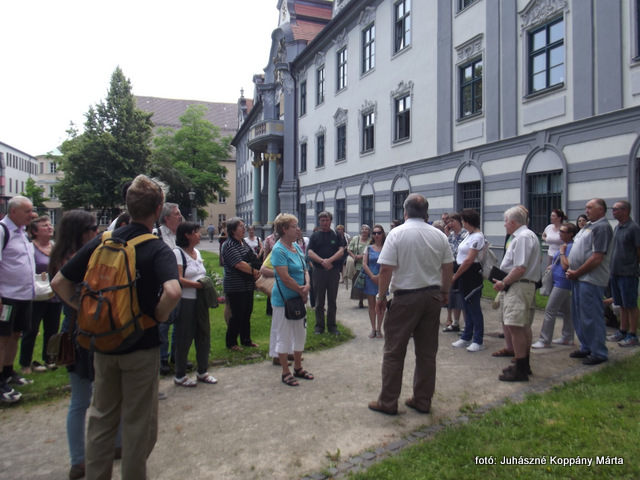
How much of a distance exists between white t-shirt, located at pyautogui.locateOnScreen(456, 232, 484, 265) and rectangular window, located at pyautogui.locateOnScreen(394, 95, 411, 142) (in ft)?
40.5

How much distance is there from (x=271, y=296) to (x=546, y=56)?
429 inches

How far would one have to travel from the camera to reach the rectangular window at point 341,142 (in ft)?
79.5

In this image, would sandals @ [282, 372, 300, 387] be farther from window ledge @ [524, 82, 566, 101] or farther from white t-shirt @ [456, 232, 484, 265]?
window ledge @ [524, 82, 566, 101]

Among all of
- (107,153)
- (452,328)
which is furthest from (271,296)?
(107,153)

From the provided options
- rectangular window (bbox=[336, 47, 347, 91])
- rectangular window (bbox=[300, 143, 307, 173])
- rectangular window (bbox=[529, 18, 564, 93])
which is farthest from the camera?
rectangular window (bbox=[300, 143, 307, 173])

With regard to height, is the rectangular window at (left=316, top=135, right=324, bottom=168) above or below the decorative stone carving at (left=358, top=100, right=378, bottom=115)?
below

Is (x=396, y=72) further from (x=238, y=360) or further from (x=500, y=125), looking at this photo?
(x=238, y=360)

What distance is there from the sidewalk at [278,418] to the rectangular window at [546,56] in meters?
8.31

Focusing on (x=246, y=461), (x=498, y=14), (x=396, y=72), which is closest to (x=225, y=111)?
(x=396, y=72)

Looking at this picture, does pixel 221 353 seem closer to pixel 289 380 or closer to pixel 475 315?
pixel 289 380

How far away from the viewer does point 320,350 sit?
682 centimetres

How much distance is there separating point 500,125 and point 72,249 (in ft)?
42.0

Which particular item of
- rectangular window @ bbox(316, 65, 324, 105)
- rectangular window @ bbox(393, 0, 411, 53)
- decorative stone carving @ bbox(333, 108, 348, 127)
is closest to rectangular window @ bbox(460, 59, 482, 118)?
rectangular window @ bbox(393, 0, 411, 53)

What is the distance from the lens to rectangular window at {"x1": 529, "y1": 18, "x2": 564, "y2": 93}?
11898mm
